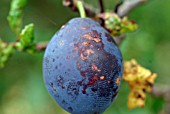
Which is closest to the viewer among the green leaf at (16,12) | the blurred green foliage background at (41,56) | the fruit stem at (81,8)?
the fruit stem at (81,8)

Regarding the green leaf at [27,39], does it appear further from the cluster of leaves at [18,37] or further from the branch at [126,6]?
the branch at [126,6]

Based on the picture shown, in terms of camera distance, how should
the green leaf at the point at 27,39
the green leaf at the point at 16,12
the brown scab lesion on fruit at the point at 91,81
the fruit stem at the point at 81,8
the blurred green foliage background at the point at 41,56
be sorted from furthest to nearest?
1. the blurred green foliage background at the point at 41,56
2. the green leaf at the point at 16,12
3. the green leaf at the point at 27,39
4. the fruit stem at the point at 81,8
5. the brown scab lesion on fruit at the point at 91,81

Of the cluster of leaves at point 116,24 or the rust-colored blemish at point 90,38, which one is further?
the cluster of leaves at point 116,24

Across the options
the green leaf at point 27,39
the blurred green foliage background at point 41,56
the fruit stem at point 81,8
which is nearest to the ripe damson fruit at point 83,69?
the fruit stem at point 81,8

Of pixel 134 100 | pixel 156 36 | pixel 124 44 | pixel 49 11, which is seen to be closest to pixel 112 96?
pixel 134 100

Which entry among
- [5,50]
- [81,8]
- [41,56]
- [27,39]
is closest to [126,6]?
[81,8]

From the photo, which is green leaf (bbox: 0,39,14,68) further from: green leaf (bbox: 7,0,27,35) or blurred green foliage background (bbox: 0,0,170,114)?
blurred green foliage background (bbox: 0,0,170,114)
